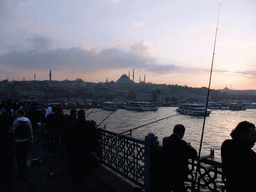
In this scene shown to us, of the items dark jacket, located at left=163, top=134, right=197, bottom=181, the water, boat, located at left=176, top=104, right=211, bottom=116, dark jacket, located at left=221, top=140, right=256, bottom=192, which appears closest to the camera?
dark jacket, located at left=221, top=140, right=256, bottom=192

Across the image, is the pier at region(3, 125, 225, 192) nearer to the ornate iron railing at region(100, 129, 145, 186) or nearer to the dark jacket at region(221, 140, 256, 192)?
the ornate iron railing at region(100, 129, 145, 186)

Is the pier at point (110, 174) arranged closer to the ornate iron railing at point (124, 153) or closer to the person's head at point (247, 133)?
the ornate iron railing at point (124, 153)

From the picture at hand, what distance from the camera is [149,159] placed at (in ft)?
12.2

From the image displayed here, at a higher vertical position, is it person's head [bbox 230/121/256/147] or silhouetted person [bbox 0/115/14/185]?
person's head [bbox 230/121/256/147]

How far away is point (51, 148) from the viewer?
7.18m

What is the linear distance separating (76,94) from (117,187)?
150455 mm

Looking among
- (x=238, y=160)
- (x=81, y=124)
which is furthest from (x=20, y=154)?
(x=238, y=160)

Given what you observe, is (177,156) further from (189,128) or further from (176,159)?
(189,128)

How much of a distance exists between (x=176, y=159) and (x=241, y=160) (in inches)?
33.0

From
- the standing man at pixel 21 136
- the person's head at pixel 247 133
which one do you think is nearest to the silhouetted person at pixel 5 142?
the standing man at pixel 21 136

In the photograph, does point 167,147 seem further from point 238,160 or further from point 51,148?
point 51,148


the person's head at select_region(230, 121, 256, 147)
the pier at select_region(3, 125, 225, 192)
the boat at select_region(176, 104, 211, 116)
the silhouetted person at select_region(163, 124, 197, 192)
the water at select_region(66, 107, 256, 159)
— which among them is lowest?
the water at select_region(66, 107, 256, 159)

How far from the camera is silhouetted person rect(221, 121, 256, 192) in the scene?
1.83 m

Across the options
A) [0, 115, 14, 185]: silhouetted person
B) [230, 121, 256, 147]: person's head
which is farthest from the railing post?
[0, 115, 14, 185]: silhouetted person
